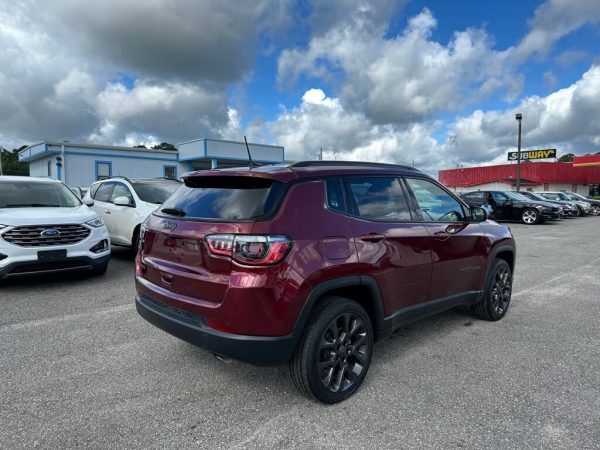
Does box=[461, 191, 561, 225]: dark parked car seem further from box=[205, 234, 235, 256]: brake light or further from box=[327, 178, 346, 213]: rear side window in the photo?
box=[205, 234, 235, 256]: brake light

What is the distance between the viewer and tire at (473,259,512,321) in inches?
181

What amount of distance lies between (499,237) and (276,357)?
3254mm

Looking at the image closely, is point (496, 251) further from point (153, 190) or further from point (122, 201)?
point (153, 190)

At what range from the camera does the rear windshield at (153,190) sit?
816 cm

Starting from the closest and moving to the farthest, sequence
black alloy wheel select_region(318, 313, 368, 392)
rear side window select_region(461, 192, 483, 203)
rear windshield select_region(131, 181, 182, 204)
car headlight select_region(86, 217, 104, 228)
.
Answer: black alloy wheel select_region(318, 313, 368, 392) → car headlight select_region(86, 217, 104, 228) → rear windshield select_region(131, 181, 182, 204) → rear side window select_region(461, 192, 483, 203)

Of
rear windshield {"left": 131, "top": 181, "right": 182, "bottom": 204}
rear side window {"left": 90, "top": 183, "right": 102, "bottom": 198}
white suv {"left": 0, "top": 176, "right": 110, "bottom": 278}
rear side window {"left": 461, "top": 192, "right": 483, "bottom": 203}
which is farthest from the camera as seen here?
rear side window {"left": 461, "top": 192, "right": 483, "bottom": 203}

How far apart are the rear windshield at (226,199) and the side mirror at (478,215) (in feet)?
8.24

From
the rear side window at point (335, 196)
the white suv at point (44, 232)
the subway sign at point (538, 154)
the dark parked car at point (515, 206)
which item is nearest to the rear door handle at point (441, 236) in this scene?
the rear side window at point (335, 196)

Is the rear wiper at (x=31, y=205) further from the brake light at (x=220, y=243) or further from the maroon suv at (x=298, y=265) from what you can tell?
the brake light at (x=220, y=243)

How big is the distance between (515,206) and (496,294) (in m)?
15.6

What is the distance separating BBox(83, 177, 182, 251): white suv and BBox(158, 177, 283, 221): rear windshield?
4.44 m

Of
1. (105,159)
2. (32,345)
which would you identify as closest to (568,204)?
(32,345)

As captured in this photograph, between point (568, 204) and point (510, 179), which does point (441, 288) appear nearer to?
point (568, 204)

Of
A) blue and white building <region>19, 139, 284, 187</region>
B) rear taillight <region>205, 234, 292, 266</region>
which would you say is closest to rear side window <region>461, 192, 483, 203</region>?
blue and white building <region>19, 139, 284, 187</region>
